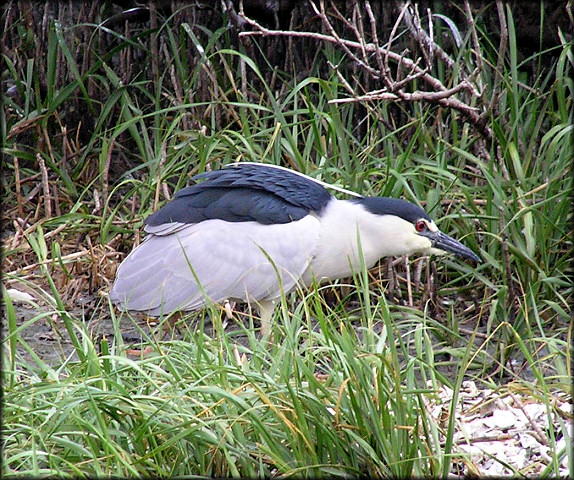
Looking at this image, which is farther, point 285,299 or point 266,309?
point 266,309

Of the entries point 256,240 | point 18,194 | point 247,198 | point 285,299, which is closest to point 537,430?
point 285,299

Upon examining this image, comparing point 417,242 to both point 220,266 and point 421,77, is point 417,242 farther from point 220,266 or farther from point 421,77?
point 220,266

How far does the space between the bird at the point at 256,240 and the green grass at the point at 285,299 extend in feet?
0.48

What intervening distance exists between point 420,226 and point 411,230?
42 mm

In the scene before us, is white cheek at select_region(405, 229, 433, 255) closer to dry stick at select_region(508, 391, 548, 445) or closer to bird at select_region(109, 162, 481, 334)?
bird at select_region(109, 162, 481, 334)

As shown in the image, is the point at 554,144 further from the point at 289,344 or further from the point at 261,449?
the point at 261,449

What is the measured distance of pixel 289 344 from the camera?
2.62 meters

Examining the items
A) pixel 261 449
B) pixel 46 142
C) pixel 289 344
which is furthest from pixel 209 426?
pixel 46 142

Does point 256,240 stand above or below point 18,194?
above

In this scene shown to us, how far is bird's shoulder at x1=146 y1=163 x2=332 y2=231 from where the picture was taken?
3.81 m

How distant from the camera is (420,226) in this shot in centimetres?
390

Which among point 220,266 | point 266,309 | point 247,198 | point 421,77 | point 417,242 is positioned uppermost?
point 421,77

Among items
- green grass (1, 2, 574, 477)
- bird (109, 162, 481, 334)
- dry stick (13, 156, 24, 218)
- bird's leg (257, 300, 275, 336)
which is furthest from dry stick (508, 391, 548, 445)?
dry stick (13, 156, 24, 218)

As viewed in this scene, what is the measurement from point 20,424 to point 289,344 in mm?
784
